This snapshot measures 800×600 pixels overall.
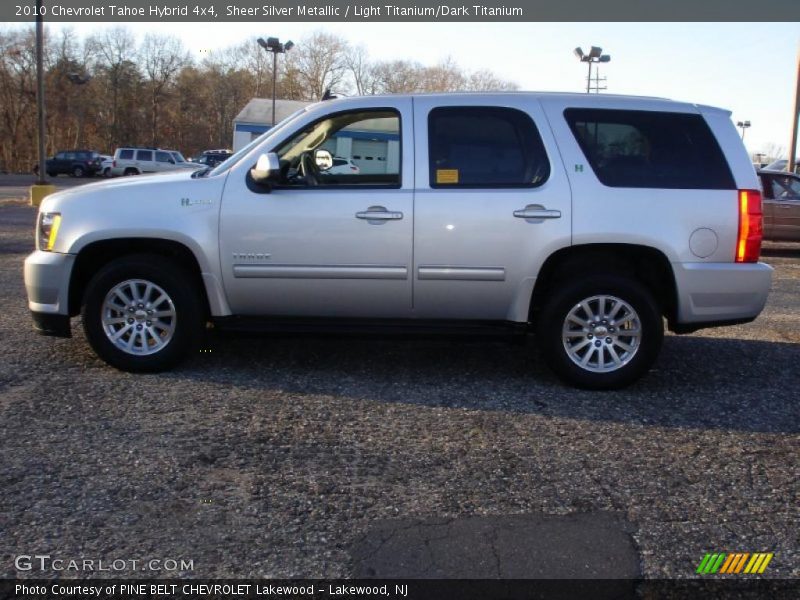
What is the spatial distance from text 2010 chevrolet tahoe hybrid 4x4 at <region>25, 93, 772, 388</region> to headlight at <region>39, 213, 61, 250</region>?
0.02 m

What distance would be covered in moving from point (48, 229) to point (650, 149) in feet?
14.1

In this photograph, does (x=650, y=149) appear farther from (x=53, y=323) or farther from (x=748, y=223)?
(x=53, y=323)

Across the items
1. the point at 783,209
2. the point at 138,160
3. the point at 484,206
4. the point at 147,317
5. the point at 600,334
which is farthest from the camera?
the point at 138,160

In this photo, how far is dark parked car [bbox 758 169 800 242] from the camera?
14.3m

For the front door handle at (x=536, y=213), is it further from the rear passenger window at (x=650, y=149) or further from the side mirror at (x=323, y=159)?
the side mirror at (x=323, y=159)

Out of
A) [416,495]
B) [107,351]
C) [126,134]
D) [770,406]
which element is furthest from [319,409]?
[126,134]

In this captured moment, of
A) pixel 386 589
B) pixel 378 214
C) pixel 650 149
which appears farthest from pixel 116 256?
pixel 650 149

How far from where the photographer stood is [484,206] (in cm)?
523

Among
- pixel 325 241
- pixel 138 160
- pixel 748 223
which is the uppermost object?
pixel 138 160

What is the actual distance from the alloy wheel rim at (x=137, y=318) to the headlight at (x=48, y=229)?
56cm

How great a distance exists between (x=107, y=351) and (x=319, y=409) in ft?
5.58

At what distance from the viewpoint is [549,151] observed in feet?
17.4

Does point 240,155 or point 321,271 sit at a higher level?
point 240,155

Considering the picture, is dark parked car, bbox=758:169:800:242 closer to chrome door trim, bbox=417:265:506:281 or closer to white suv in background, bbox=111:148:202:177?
chrome door trim, bbox=417:265:506:281
